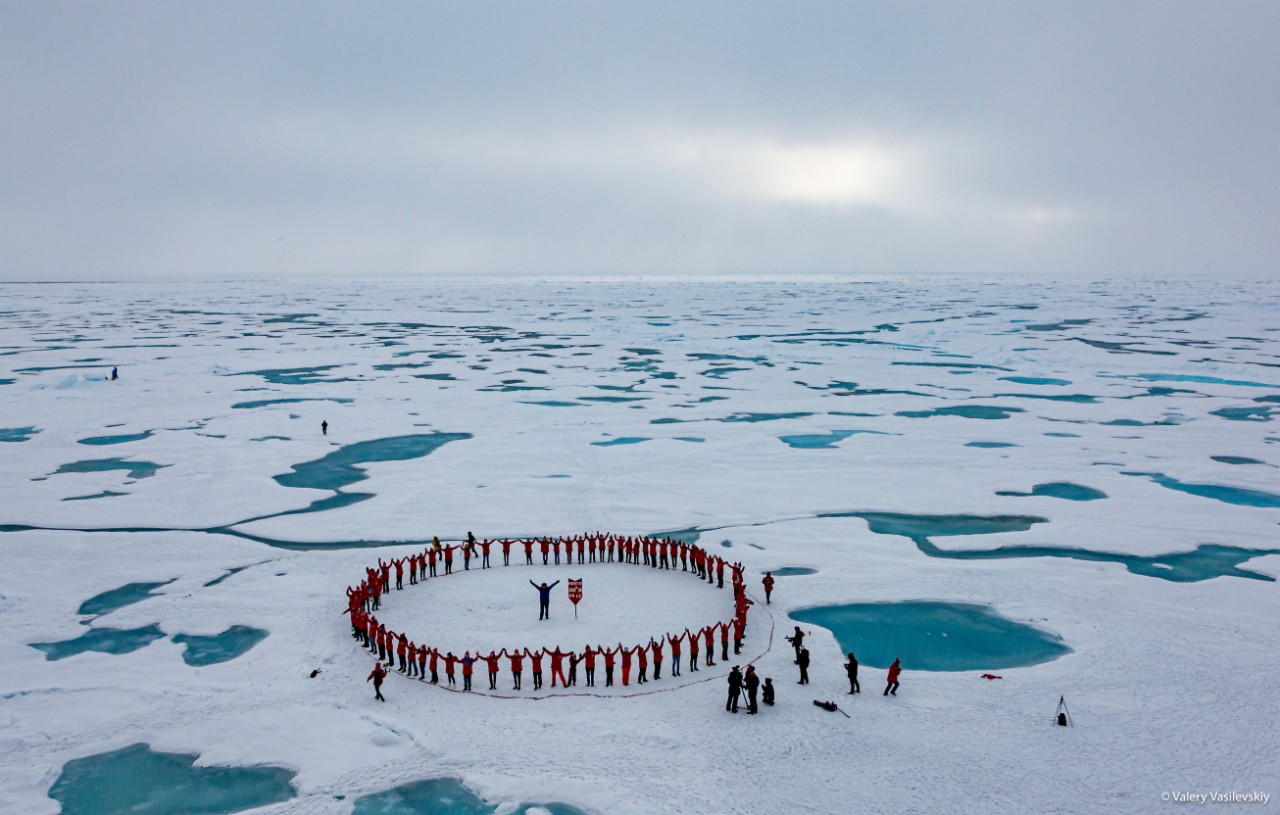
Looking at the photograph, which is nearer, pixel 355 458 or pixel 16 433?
pixel 355 458

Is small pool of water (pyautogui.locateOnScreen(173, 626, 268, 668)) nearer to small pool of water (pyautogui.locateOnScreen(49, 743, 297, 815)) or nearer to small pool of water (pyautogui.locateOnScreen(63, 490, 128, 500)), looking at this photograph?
small pool of water (pyautogui.locateOnScreen(49, 743, 297, 815))

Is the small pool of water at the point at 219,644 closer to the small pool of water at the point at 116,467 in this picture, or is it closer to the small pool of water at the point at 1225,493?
the small pool of water at the point at 116,467

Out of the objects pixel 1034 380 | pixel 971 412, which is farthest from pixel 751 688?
pixel 1034 380

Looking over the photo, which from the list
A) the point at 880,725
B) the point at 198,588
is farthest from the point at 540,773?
the point at 198,588

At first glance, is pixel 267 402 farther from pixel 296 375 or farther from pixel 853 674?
pixel 853 674

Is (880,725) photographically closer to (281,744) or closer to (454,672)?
(454,672)

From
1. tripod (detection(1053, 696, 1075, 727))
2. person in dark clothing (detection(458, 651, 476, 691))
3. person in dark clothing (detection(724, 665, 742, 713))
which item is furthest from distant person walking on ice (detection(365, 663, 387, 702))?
tripod (detection(1053, 696, 1075, 727))

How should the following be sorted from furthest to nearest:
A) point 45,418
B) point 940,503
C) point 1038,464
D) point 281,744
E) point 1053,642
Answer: point 45,418
point 1038,464
point 940,503
point 1053,642
point 281,744
